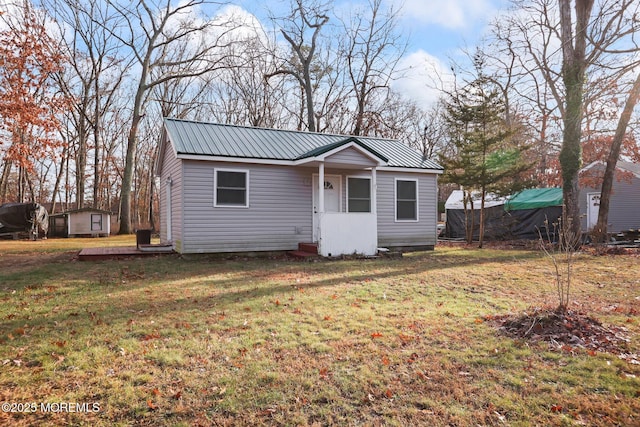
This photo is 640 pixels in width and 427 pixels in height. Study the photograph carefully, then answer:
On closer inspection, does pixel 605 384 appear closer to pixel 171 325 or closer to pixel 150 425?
pixel 150 425

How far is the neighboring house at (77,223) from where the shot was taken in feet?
73.7

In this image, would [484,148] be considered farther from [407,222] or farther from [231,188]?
[231,188]

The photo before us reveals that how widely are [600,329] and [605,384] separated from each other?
1.43 m

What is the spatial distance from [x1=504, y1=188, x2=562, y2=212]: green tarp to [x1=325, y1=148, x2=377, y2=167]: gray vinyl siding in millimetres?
10883

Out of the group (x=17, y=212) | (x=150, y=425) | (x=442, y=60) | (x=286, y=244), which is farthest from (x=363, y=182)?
(x=17, y=212)

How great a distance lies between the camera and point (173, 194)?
11.8 m

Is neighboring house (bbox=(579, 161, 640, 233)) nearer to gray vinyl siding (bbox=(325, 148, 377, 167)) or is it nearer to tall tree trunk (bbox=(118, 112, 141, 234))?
gray vinyl siding (bbox=(325, 148, 377, 167))

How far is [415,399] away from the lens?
296 cm

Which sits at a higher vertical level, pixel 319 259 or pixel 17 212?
pixel 17 212

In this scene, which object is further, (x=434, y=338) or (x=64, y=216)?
(x=64, y=216)

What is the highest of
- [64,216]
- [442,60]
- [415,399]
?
[442,60]

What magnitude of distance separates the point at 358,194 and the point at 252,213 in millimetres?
3621

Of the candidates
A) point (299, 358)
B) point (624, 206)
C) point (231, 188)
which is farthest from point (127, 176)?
point (624, 206)

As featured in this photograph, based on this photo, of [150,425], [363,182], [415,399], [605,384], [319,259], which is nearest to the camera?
[150,425]
